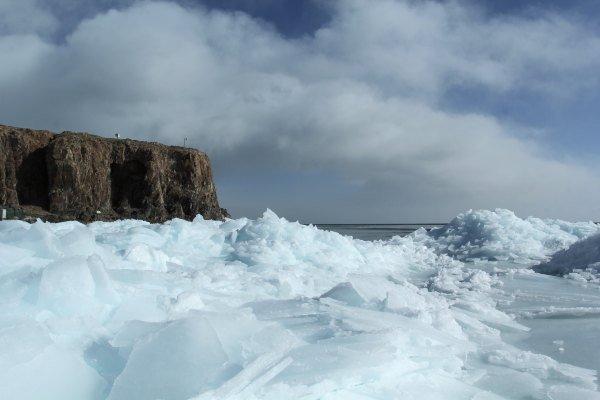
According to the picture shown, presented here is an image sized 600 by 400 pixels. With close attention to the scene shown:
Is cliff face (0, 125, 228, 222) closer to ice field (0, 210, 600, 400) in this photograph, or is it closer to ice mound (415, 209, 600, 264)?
ice mound (415, 209, 600, 264)

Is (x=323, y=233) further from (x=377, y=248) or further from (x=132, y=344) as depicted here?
(x=132, y=344)

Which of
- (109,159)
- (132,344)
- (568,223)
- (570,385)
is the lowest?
(570,385)

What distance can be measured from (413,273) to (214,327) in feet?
27.3

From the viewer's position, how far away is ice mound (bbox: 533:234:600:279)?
8.91 meters

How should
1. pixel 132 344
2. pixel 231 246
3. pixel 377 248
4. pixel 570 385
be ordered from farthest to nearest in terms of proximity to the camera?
pixel 377 248 < pixel 231 246 < pixel 570 385 < pixel 132 344

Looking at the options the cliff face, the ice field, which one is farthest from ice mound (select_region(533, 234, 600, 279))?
the cliff face

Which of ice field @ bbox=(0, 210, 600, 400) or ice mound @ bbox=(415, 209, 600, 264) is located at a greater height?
ice mound @ bbox=(415, 209, 600, 264)

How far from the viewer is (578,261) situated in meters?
9.51

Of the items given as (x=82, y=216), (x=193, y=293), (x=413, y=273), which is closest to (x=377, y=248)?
(x=413, y=273)

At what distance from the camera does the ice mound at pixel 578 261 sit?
8.91 meters

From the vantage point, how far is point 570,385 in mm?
2887

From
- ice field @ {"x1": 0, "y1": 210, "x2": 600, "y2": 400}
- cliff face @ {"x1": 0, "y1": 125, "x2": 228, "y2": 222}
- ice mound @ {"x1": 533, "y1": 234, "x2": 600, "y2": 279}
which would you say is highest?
cliff face @ {"x1": 0, "y1": 125, "x2": 228, "y2": 222}

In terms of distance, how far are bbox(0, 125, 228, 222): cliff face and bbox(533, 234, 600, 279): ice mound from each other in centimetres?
2664

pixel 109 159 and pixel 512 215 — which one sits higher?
pixel 109 159
